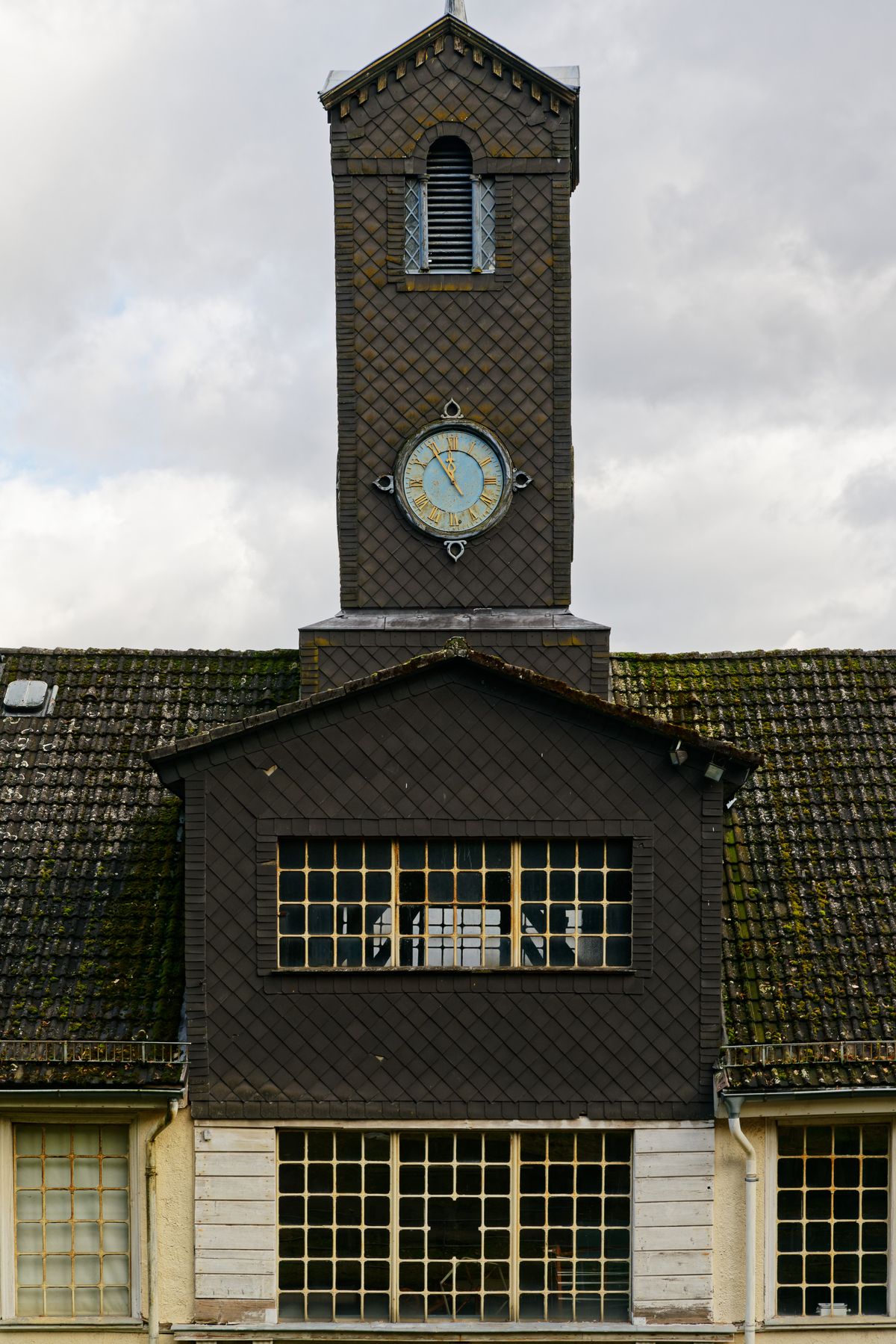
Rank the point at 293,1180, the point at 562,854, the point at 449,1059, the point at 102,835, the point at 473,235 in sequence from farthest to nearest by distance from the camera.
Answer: the point at 473,235, the point at 102,835, the point at 562,854, the point at 293,1180, the point at 449,1059

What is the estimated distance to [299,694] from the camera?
1678 centimetres

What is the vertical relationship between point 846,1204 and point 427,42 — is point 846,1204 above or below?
below

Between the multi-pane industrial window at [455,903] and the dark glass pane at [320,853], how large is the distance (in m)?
0.01

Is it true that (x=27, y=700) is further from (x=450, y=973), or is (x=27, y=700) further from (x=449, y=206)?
(x=449, y=206)

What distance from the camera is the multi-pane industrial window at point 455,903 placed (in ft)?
47.0

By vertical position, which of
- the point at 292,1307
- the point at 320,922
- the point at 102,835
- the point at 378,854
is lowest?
the point at 292,1307

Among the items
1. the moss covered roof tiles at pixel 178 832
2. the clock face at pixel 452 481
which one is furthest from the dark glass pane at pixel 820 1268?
the clock face at pixel 452 481

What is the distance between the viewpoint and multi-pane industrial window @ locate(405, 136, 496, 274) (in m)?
16.6

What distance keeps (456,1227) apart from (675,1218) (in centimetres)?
221

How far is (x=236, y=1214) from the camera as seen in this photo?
14141 millimetres

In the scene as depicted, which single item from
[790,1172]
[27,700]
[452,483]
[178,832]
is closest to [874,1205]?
[790,1172]

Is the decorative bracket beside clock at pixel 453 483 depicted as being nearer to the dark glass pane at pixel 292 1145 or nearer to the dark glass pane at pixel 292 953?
the dark glass pane at pixel 292 953

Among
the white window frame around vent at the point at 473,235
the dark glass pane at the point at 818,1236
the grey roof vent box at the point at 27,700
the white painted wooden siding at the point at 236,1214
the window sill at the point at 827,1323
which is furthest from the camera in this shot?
the grey roof vent box at the point at 27,700

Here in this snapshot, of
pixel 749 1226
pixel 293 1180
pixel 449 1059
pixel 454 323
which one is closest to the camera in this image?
pixel 749 1226
